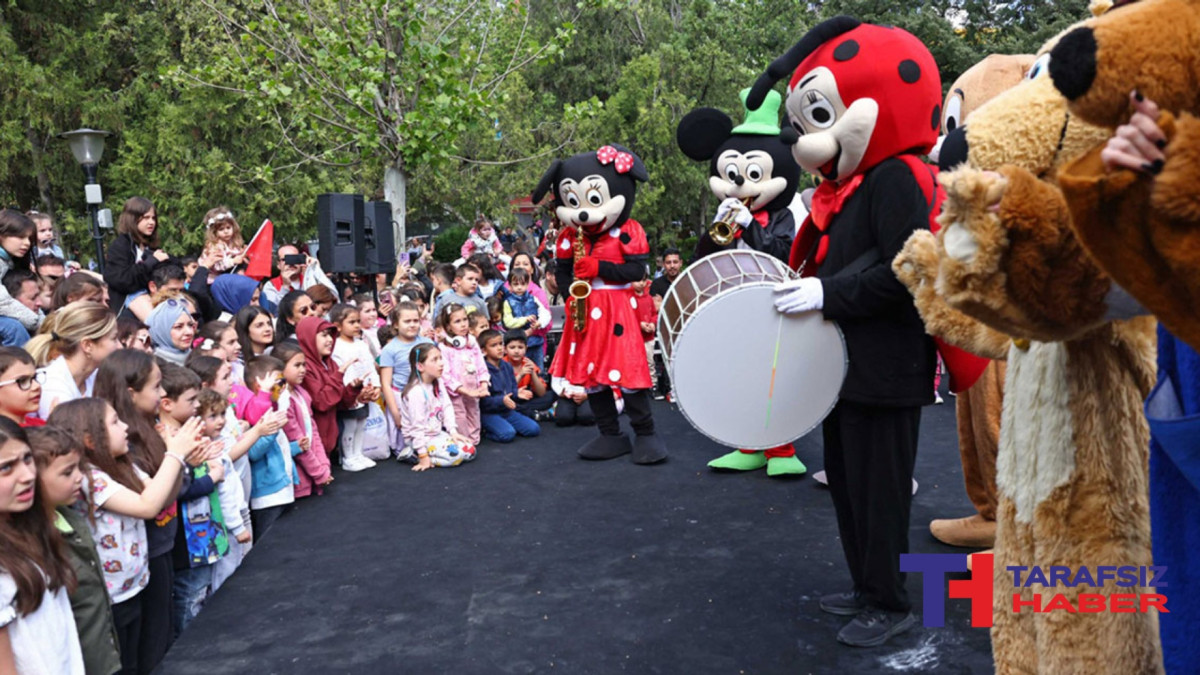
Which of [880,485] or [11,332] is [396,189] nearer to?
[11,332]

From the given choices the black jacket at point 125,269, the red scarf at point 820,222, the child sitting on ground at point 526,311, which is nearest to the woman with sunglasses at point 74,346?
the black jacket at point 125,269

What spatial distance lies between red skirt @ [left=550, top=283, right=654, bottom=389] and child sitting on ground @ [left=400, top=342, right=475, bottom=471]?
80 cm

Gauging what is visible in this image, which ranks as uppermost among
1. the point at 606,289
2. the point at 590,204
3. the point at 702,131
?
the point at 702,131

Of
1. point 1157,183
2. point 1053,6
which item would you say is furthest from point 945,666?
Result: point 1053,6

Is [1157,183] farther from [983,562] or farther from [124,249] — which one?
[124,249]

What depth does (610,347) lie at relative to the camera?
17.6 ft

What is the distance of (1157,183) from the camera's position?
1.19m

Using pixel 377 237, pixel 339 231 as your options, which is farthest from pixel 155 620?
pixel 377 237

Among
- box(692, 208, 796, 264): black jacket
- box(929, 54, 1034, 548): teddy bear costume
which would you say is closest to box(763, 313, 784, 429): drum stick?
box(929, 54, 1034, 548): teddy bear costume

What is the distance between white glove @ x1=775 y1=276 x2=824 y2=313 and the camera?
2.86 metres

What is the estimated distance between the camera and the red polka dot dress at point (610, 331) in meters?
5.35

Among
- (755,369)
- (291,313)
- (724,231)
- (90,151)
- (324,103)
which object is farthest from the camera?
(90,151)

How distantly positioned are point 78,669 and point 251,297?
3719 mm

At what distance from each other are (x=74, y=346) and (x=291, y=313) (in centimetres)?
186
